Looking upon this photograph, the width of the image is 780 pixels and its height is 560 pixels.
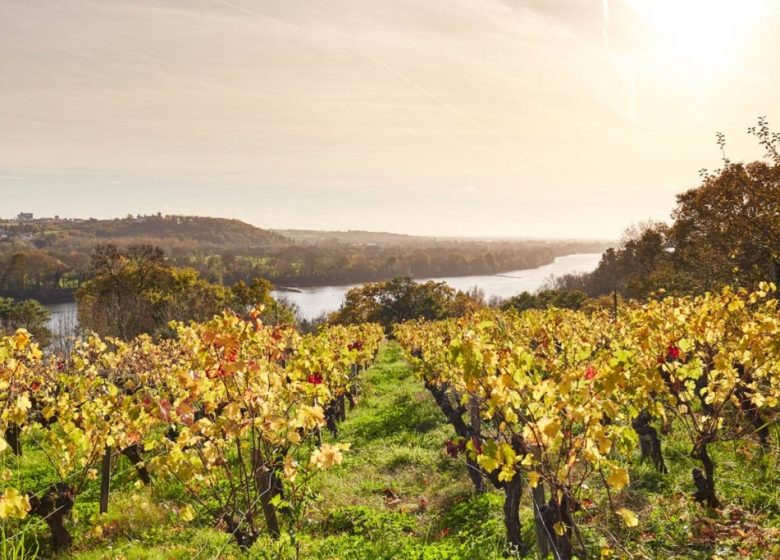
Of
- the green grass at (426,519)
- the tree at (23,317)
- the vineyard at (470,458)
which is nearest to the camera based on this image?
the vineyard at (470,458)

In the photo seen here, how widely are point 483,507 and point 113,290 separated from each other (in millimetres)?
52462

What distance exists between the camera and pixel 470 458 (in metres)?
8.38

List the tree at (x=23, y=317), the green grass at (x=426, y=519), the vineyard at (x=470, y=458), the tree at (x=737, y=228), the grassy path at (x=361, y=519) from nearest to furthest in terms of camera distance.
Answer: the vineyard at (x=470, y=458)
the green grass at (x=426, y=519)
the grassy path at (x=361, y=519)
the tree at (x=737, y=228)
the tree at (x=23, y=317)

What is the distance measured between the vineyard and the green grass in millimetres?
40

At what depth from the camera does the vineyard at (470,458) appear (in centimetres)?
455

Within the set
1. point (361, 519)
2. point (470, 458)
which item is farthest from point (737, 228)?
point (361, 519)

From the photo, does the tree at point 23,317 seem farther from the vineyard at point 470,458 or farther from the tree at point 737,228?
the tree at point 737,228

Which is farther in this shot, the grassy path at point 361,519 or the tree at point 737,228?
the tree at point 737,228

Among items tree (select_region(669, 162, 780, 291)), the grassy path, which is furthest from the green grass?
tree (select_region(669, 162, 780, 291))

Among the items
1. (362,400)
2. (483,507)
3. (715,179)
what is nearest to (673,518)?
(483,507)

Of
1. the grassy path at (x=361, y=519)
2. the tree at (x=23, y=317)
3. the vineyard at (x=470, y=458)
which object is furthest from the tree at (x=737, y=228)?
the tree at (x=23, y=317)

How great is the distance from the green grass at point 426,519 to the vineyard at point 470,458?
1.6 inches

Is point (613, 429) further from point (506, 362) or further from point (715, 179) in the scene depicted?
point (715, 179)

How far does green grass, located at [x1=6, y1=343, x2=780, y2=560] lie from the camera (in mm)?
6234
